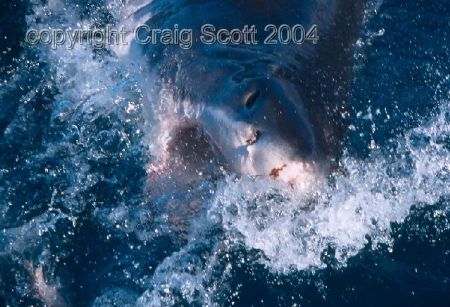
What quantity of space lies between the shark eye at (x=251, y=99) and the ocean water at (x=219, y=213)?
305mm

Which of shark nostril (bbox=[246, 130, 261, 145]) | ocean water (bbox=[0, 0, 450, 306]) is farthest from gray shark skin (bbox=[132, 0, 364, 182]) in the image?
ocean water (bbox=[0, 0, 450, 306])

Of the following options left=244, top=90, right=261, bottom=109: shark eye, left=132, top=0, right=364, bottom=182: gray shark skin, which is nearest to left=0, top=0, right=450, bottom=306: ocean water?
left=132, top=0, right=364, bottom=182: gray shark skin

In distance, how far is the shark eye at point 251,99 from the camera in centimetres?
221

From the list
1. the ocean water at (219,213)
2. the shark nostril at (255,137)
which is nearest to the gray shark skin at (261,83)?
the shark nostril at (255,137)

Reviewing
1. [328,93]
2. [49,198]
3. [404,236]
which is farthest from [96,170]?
[404,236]

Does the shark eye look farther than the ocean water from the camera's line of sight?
No

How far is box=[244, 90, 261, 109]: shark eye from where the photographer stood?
2211 mm

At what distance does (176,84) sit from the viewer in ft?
8.50

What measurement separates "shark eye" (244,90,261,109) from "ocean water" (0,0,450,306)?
0.31 m

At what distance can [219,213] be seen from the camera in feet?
8.41

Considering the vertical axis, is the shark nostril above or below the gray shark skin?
below

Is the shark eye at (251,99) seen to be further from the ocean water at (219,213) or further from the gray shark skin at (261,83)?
the ocean water at (219,213)

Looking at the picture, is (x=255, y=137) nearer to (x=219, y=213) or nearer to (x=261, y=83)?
(x=261, y=83)

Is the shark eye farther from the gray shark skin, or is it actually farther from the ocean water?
the ocean water
